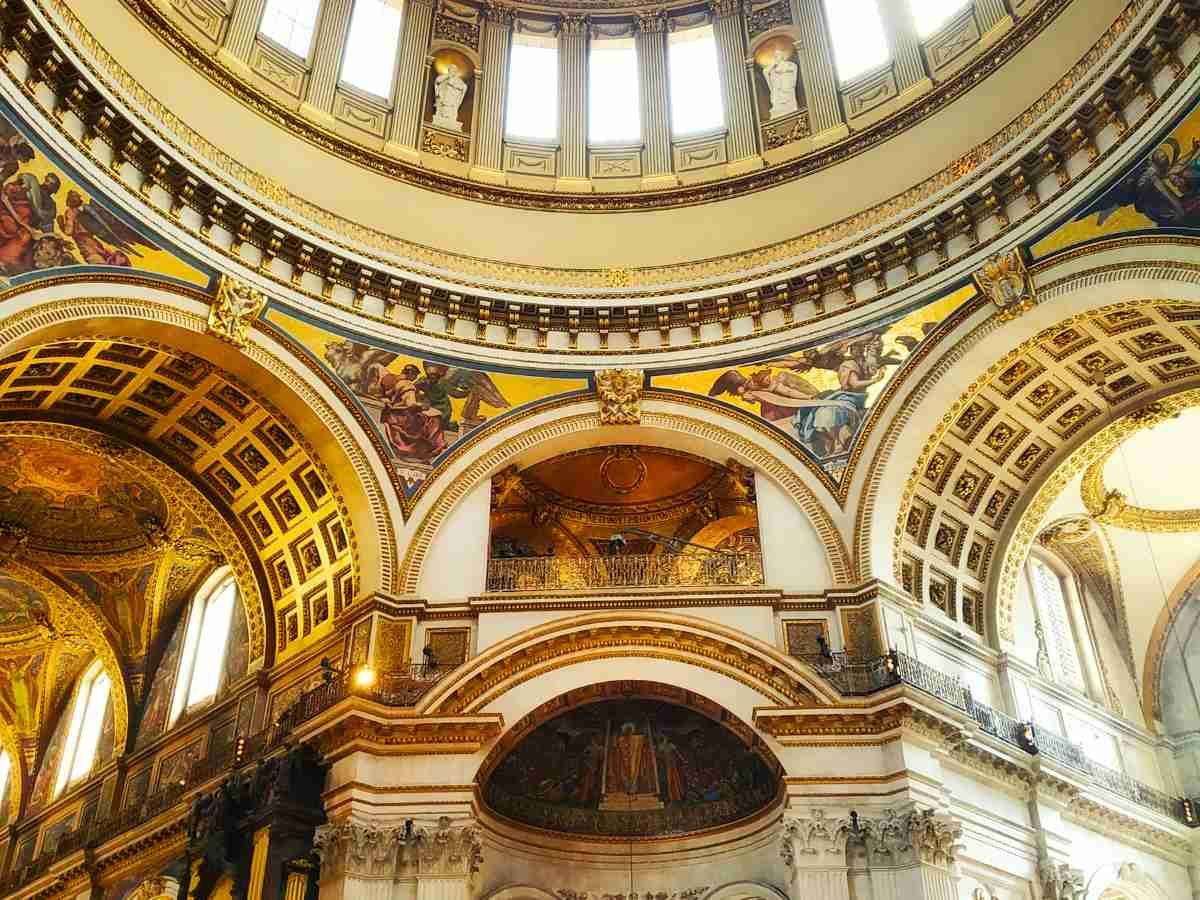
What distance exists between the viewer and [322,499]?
2136 cm

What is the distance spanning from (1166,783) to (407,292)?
17.6m

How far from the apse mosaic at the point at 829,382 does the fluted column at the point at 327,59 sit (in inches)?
342

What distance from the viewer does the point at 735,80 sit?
991 inches

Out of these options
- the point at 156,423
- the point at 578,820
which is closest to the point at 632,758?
the point at 578,820

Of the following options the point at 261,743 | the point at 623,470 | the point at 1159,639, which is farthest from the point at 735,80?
the point at 261,743

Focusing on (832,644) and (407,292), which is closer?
(832,644)

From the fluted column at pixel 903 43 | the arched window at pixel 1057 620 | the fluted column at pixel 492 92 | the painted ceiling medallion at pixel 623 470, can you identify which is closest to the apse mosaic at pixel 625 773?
the painted ceiling medallion at pixel 623 470

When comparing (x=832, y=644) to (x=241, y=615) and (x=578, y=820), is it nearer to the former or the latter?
(x=578, y=820)

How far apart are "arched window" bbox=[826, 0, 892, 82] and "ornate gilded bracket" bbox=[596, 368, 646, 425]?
778 centimetres

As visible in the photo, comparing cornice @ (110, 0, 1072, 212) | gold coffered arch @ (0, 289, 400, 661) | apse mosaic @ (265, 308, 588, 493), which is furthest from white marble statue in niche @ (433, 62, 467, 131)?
gold coffered arch @ (0, 289, 400, 661)

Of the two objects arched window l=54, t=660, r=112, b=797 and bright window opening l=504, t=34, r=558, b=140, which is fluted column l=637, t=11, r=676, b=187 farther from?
arched window l=54, t=660, r=112, b=797

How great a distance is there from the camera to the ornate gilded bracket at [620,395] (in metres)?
21.8

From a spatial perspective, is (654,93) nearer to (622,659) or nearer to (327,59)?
(327,59)

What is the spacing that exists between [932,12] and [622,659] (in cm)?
1392
